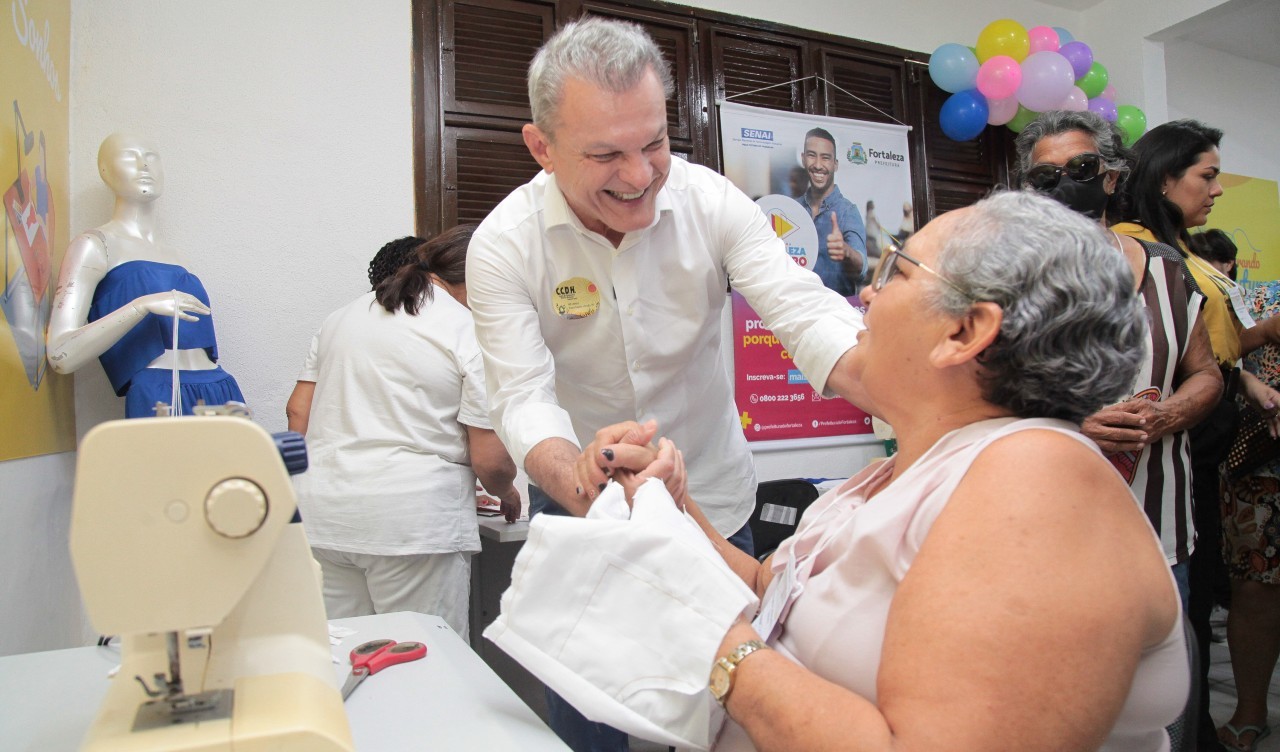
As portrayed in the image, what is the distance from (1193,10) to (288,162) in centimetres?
477

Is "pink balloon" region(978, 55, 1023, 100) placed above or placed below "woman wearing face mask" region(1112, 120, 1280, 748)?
above

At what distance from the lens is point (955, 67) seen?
4355 millimetres

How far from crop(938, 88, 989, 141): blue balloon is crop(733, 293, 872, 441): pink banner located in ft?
5.08

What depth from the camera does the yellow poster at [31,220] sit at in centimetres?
191

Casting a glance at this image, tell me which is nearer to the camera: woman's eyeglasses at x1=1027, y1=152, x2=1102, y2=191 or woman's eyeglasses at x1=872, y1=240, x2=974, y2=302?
woman's eyeglasses at x1=872, y1=240, x2=974, y2=302

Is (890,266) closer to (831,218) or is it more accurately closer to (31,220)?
(31,220)

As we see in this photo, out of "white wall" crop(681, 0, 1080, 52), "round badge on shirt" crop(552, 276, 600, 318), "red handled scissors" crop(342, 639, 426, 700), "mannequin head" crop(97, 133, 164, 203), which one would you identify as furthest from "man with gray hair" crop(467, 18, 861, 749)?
"white wall" crop(681, 0, 1080, 52)

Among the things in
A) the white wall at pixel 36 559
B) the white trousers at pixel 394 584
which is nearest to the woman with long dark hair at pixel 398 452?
the white trousers at pixel 394 584

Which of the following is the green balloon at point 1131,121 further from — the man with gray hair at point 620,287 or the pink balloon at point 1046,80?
the man with gray hair at point 620,287

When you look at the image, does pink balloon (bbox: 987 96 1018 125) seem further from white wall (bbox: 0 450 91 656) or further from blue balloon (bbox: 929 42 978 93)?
white wall (bbox: 0 450 91 656)

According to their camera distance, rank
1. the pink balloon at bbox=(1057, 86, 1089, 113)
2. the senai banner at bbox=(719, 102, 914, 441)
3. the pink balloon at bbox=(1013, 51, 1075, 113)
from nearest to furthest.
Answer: the pink balloon at bbox=(1013, 51, 1075, 113), the pink balloon at bbox=(1057, 86, 1089, 113), the senai banner at bbox=(719, 102, 914, 441)

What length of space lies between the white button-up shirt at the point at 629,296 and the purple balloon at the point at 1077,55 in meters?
3.38

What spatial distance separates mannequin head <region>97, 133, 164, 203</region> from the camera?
2.74m

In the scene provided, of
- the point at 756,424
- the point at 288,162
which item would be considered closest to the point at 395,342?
the point at 288,162
